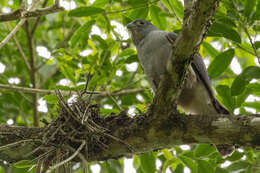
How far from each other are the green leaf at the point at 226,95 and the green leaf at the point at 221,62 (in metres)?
0.16

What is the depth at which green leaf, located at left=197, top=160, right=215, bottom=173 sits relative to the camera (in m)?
4.20

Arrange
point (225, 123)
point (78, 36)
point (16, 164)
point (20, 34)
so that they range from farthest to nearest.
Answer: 1. point (20, 34)
2. point (78, 36)
3. point (16, 164)
4. point (225, 123)

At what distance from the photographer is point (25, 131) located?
3.79m

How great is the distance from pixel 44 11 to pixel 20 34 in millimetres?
3517

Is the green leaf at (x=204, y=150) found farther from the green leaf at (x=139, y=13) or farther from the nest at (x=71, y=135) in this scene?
the green leaf at (x=139, y=13)

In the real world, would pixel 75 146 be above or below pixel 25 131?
below

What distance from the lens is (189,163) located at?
14.4 ft

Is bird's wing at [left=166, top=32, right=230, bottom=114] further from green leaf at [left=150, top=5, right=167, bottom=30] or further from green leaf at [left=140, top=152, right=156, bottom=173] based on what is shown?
green leaf at [left=140, top=152, right=156, bottom=173]

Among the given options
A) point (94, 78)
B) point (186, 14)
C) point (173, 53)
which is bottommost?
point (173, 53)

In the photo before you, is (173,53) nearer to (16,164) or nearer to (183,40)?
(183,40)

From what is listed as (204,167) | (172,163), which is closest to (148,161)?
(172,163)

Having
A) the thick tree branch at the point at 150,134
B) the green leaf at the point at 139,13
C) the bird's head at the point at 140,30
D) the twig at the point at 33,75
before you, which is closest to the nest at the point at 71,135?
the thick tree branch at the point at 150,134

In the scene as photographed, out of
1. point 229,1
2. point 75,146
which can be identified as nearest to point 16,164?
point 75,146

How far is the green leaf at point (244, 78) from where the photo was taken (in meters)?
3.43
